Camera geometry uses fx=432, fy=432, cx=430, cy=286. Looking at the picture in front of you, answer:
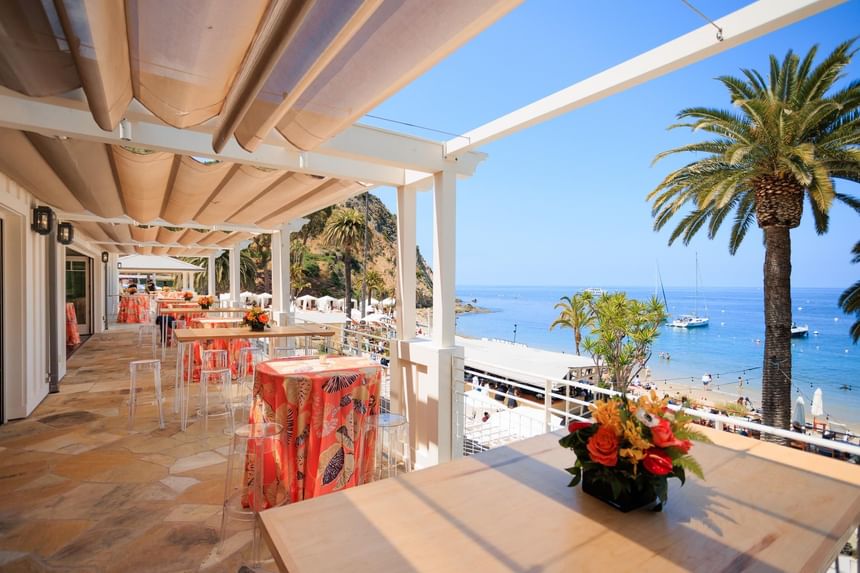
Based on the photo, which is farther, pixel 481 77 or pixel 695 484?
pixel 481 77

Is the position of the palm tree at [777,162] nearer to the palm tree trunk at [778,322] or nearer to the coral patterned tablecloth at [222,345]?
the palm tree trunk at [778,322]

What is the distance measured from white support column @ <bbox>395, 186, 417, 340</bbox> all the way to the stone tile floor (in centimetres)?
191

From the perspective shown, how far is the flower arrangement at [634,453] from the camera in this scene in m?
1.13

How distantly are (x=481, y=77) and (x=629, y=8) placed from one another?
4237 mm

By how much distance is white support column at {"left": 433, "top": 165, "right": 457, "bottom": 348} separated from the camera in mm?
3500

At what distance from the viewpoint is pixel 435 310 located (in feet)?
11.8

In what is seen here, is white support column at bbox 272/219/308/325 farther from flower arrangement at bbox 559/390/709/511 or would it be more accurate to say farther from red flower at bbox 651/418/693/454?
red flower at bbox 651/418/693/454

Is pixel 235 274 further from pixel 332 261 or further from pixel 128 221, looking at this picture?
pixel 332 261

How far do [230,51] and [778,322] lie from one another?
36.8ft

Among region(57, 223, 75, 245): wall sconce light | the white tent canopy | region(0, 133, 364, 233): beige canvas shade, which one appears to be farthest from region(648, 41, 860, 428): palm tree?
the white tent canopy

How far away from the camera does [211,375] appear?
608 cm

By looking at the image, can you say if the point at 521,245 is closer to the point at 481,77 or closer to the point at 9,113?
the point at 481,77

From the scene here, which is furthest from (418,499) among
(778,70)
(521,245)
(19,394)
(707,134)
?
(521,245)

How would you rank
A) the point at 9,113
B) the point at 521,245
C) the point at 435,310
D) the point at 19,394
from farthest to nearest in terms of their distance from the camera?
the point at 521,245 < the point at 19,394 < the point at 435,310 < the point at 9,113
